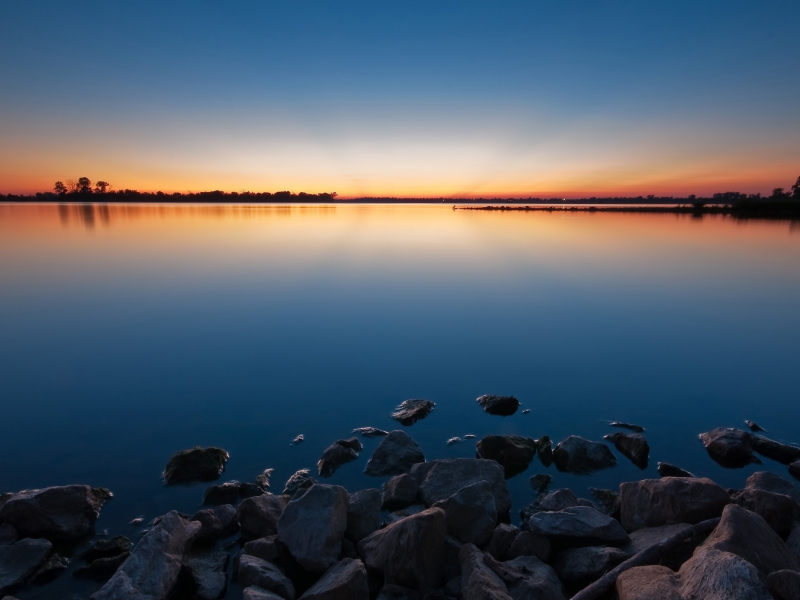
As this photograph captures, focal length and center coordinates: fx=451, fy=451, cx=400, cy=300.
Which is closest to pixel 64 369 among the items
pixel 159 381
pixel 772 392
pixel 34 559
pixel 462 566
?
pixel 159 381

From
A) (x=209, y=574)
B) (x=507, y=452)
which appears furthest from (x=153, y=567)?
(x=507, y=452)

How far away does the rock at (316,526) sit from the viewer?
355cm

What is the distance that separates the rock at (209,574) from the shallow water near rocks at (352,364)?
77 cm

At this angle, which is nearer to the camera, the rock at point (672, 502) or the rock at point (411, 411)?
the rock at point (672, 502)

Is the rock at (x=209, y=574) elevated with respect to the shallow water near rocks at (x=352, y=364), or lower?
lower

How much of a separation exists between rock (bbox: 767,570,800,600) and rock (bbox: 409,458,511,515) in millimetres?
2177

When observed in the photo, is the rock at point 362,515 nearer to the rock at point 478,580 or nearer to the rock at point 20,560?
the rock at point 478,580

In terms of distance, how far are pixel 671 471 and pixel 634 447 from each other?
1.53 feet

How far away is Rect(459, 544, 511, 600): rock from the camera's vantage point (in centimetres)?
294

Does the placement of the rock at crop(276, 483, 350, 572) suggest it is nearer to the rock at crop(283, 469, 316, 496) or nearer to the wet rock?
the rock at crop(283, 469, 316, 496)

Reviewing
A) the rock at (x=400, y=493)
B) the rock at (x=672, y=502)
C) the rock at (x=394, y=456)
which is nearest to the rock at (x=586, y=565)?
the rock at (x=672, y=502)

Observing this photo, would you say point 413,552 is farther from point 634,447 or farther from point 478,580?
point 634,447

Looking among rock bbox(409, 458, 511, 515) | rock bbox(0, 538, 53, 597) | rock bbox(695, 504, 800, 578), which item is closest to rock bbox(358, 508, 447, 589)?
rock bbox(409, 458, 511, 515)

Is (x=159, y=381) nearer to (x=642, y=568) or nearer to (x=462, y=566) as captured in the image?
(x=462, y=566)
